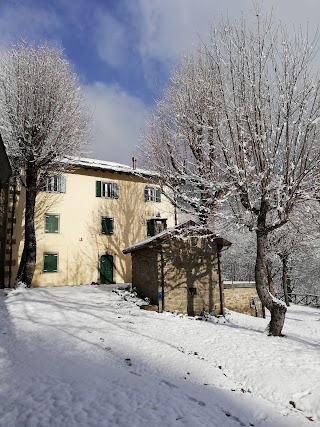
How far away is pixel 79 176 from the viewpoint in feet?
70.7

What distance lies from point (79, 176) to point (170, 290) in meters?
11.7

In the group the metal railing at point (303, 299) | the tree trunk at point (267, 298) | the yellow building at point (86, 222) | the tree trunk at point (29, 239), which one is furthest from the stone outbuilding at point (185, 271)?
the metal railing at point (303, 299)

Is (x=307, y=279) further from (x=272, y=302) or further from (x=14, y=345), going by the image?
(x=14, y=345)

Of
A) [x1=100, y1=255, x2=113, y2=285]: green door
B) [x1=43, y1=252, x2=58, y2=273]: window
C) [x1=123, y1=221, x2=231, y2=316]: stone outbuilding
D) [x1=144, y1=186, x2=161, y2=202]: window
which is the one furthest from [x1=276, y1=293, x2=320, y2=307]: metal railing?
[x1=43, y1=252, x2=58, y2=273]: window

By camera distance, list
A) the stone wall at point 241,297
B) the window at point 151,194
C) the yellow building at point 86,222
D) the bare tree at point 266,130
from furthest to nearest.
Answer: the window at point 151,194, the yellow building at point 86,222, the stone wall at point 241,297, the bare tree at point 266,130

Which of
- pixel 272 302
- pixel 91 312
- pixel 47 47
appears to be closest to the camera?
pixel 272 302

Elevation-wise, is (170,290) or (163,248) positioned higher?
(163,248)

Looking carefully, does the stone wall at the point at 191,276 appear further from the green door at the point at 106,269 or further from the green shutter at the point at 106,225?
the green shutter at the point at 106,225

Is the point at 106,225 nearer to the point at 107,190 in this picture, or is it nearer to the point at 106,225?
the point at 106,225

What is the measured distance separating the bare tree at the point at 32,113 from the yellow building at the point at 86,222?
9.68 ft

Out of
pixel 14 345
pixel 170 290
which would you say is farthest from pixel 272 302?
pixel 14 345

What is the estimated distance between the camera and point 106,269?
2167 cm

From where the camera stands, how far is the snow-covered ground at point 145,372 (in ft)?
14.9

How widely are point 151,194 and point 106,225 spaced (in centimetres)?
442
